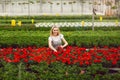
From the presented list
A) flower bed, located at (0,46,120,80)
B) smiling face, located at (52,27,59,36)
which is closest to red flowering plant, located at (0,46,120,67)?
flower bed, located at (0,46,120,80)

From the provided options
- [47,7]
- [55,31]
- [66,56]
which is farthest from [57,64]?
Answer: [47,7]

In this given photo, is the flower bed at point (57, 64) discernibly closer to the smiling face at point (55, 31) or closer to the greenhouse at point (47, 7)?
the smiling face at point (55, 31)

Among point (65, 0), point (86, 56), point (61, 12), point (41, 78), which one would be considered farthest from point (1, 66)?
point (65, 0)

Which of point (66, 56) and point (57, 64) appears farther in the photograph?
point (66, 56)

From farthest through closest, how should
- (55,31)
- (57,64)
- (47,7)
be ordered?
(47,7)
(55,31)
(57,64)

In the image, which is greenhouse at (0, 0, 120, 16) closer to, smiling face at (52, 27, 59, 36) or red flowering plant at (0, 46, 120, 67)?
smiling face at (52, 27, 59, 36)

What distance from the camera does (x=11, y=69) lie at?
27.3 feet

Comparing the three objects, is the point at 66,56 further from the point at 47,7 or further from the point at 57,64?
the point at 47,7

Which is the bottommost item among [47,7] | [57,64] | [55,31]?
[57,64]

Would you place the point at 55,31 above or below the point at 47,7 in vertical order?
below

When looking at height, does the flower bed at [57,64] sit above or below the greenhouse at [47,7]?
below

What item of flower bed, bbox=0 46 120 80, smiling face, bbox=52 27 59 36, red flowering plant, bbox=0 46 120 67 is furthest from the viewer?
smiling face, bbox=52 27 59 36

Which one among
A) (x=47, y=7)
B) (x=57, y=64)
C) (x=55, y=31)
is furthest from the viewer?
(x=47, y=7)

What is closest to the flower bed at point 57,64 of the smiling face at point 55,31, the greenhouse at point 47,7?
the smiling face at point 55,31
